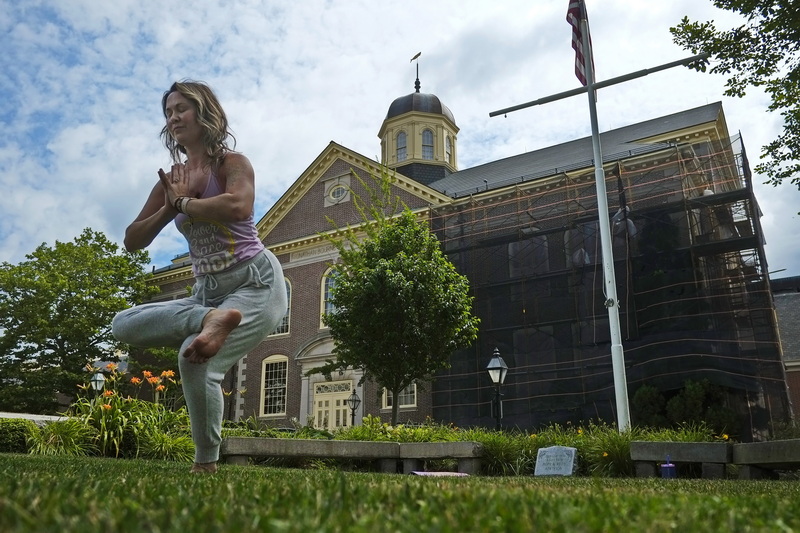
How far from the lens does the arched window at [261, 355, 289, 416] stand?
32.8 meters

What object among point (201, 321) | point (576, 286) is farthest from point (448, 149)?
point (201, 321)

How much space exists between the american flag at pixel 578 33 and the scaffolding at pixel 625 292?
9063mm

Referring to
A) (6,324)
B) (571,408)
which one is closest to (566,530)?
(571,408)

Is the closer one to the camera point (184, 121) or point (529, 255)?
point (184, 121)

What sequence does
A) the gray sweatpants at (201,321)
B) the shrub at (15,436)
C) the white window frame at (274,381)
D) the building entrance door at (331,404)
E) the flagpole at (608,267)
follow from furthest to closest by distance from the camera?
the white window frame at (274,381) → the building entrance door at (331,404) → the flagpole at (608,267) → the shrub at (15,436) → the gray sweatpants at (201,321)

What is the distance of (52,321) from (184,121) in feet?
119

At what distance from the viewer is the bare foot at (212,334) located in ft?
10.9

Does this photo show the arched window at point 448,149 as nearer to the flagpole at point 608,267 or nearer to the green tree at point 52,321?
the green tree at point 52,321

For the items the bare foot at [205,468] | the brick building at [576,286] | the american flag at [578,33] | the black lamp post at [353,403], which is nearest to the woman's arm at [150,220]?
the bare foot at [205,468]

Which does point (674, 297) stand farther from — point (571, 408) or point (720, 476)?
point (720, 476)

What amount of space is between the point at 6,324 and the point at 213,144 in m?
37.3

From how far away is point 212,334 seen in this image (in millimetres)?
3346

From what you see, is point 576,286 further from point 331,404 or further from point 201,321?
point 201,321

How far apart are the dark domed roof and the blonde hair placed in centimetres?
3660
